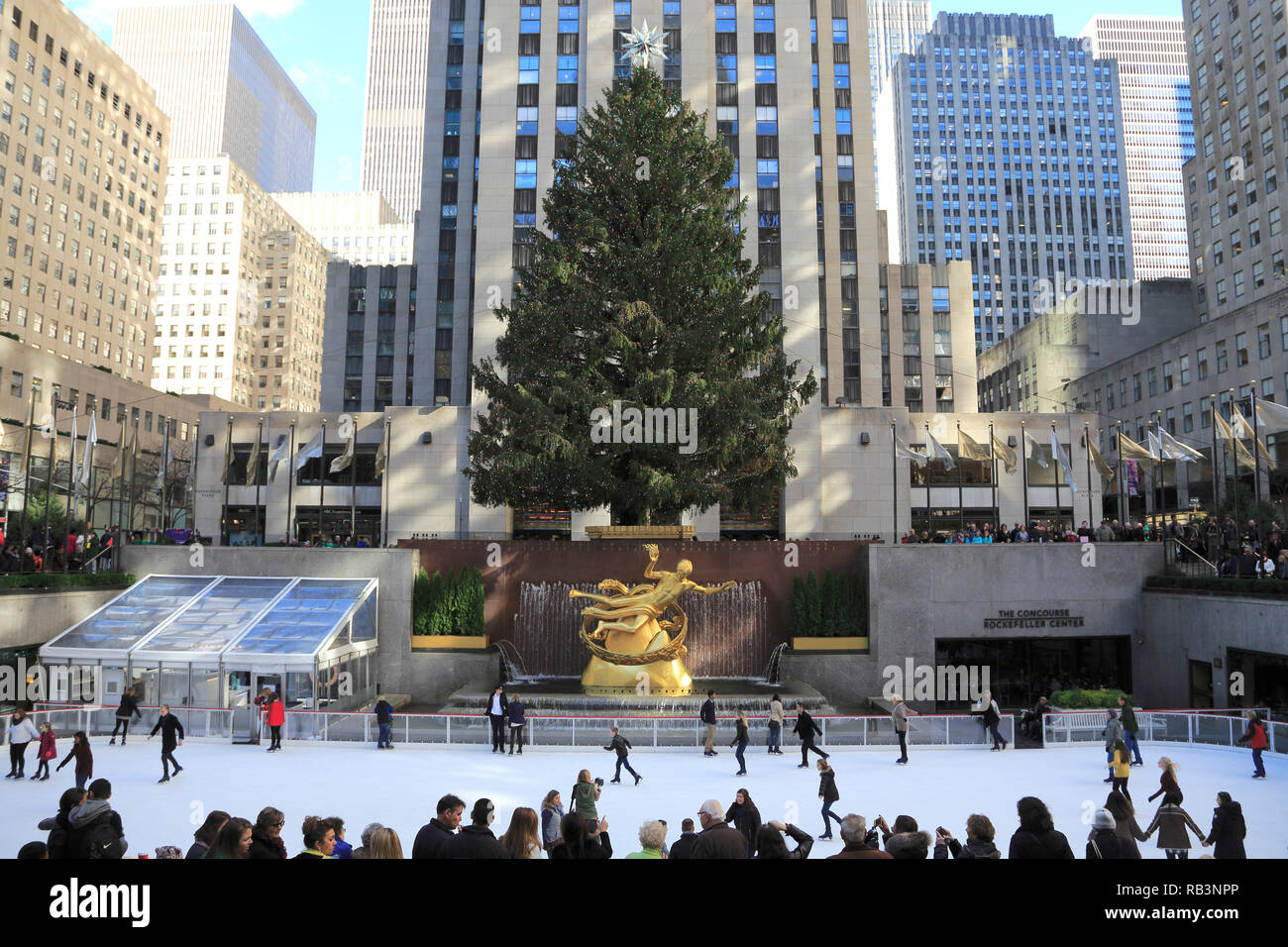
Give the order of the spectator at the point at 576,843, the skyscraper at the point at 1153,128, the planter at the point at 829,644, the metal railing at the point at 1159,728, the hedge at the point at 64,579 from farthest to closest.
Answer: the skyscraper at the point at 1153,128 < the planter at the point at 829,644 < the hedge at the point at 64,579 < the metal railing at the point at 1159,728 < the spectator at the point at 576,843

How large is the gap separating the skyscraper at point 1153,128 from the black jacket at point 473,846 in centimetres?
16184

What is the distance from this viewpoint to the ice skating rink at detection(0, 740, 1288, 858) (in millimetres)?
14000

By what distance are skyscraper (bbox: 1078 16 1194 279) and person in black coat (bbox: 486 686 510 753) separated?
152 metres

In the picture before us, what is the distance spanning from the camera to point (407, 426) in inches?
1918

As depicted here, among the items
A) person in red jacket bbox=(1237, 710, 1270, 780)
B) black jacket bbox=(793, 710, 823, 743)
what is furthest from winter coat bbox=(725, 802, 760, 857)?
person in red jacket bbox=(1237, 710, 1270, 780)

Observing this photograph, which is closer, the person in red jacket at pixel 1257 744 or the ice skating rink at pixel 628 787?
the ice skating rink at pixel 628 787

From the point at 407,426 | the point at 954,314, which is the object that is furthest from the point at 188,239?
the point at 954,314

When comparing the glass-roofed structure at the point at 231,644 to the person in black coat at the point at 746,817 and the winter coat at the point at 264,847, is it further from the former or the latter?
the winter coat at the point at 264,847

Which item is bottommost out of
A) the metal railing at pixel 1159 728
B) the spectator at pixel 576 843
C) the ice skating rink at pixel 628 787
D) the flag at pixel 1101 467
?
the ice skating rink at pixel 628 787

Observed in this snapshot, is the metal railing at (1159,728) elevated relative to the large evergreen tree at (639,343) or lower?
lower

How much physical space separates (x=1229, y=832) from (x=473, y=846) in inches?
329

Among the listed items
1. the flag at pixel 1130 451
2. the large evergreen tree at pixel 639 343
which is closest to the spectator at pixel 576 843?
the large evergreen tree at pixel 639 343

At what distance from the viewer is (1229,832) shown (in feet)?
32.0

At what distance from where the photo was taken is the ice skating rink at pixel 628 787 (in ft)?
45.9
